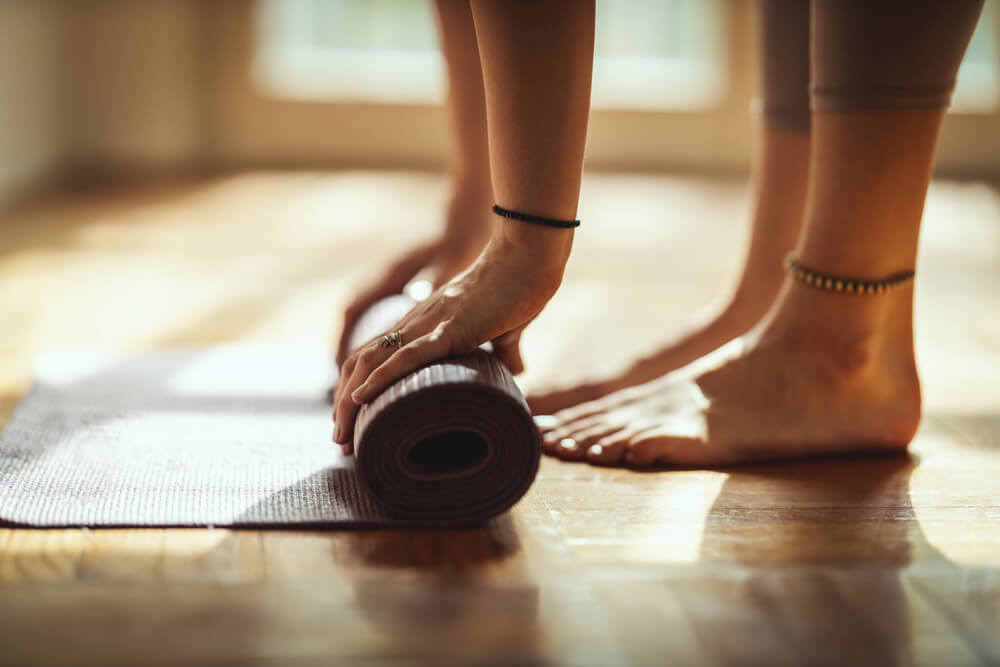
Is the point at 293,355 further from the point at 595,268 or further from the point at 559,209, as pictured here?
the point at 595,268

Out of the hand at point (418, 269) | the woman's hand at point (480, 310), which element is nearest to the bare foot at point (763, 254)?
the hand at point (418, 269)

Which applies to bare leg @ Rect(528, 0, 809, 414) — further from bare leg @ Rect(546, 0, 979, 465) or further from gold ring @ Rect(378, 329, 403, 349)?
gold ring @ Rect(378, 329, 403, 349)

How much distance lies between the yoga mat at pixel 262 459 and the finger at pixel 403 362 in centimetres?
2

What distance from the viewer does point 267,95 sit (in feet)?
14.5

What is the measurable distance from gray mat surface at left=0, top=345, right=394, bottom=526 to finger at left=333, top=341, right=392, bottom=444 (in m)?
0.05

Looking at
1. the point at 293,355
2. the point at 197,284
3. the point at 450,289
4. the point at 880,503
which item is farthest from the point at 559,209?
the point at 197,284

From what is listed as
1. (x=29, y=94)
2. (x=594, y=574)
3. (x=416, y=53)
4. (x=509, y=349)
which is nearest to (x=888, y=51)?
(x=509, y=349)

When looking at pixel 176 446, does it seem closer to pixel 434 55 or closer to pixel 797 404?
pixel 797 404

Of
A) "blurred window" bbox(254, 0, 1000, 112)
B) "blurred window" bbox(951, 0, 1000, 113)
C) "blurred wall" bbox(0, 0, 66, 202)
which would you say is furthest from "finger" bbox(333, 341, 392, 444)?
"blurred window" bbox(951, 0, 1000, 113)

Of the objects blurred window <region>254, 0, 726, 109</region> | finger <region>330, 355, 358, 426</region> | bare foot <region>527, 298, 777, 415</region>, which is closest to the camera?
finger <region>330, 355, 358, 426</region>

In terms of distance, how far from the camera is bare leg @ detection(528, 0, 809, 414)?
4.19 feet

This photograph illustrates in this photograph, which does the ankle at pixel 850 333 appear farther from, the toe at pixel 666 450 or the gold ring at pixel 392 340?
the gold ring at pixel 392 340

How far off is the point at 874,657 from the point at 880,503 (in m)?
0.31

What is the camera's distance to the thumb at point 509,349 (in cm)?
96
